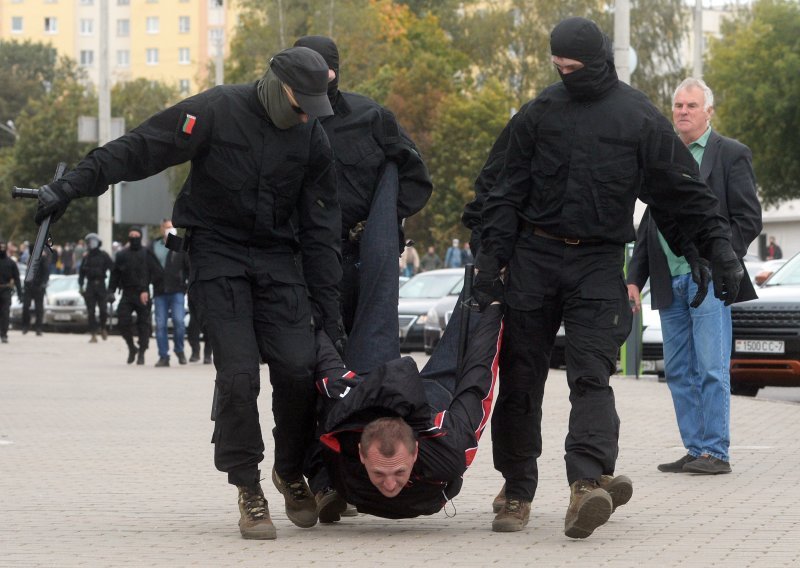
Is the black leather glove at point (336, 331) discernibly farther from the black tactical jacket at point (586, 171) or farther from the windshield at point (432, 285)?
the windshield at point (432, 285)

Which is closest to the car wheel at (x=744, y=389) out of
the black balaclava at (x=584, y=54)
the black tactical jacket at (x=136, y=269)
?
the black tactical jacket at (x=136, y=269)

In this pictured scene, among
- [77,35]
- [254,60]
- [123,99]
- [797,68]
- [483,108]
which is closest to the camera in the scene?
[797,68]

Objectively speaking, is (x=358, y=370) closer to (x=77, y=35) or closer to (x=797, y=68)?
(x=797, y=68)

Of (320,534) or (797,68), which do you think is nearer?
(320,534)

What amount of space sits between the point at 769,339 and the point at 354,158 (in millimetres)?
7742

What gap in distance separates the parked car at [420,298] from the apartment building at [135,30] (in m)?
103

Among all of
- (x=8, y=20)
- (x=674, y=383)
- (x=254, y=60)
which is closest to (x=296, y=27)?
(x=254, y=60)

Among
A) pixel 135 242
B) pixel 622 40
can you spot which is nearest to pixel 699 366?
pixel 135 242

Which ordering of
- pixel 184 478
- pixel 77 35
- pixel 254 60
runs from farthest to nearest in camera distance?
pixel 77 35 → pixel 254 60 → pixel 184 478

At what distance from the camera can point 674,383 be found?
996cm

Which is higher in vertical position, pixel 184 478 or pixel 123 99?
pixel 123 99

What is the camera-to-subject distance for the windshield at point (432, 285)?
93.3 ft

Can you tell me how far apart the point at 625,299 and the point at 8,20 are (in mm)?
140025

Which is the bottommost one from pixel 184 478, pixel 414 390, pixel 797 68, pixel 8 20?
→ pixel 184 478
